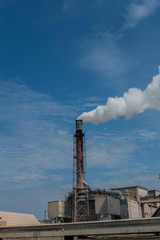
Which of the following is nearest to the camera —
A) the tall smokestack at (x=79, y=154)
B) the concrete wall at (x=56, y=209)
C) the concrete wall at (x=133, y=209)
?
the concrete wall at (x=56, y=209)

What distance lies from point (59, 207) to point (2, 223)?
19142 millimetres

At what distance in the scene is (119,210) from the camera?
231ft

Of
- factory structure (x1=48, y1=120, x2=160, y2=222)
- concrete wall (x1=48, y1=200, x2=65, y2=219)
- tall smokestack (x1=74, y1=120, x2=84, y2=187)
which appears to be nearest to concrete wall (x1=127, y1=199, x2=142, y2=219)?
factory structure (x1=48, y1=120, x2=160, y2=222)

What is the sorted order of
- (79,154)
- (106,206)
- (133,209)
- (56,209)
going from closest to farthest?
(106,206) < (56,209) < (133,209) < (79,154)

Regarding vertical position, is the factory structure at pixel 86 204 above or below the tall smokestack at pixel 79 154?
below

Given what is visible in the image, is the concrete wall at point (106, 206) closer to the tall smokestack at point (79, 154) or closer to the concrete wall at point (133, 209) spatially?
the concrete wall at point (133, 209)

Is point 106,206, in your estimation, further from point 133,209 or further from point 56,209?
point 56,209

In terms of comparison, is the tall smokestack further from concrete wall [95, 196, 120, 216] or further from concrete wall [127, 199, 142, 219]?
concrete wall [127, 199, 142, 219]

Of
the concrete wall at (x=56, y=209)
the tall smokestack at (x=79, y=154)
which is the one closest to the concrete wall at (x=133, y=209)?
the tall smokestack at (x=79, y=154)

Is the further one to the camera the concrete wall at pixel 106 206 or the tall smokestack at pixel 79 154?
the tall smokestack at pixel 79 154

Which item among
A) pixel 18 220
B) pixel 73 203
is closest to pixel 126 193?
pixel 73 203

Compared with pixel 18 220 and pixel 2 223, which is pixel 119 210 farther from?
pixel 2 223

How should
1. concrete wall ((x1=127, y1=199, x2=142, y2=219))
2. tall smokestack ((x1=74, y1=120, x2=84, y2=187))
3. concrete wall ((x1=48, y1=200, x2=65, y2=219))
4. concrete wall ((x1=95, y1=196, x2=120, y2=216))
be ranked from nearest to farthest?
concrete wall ((x1=95, y1=196, x2=120, y2=216)), concrete wall ((x1=48, y1=200, x2=65, y2=219)), concrete wall ((x1=127, y1=199, x2=142, y2=219)), tall smokestack ((x1=74, y1=120, x2=84, y2=187))

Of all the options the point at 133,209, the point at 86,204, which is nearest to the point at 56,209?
the point at 86,204
